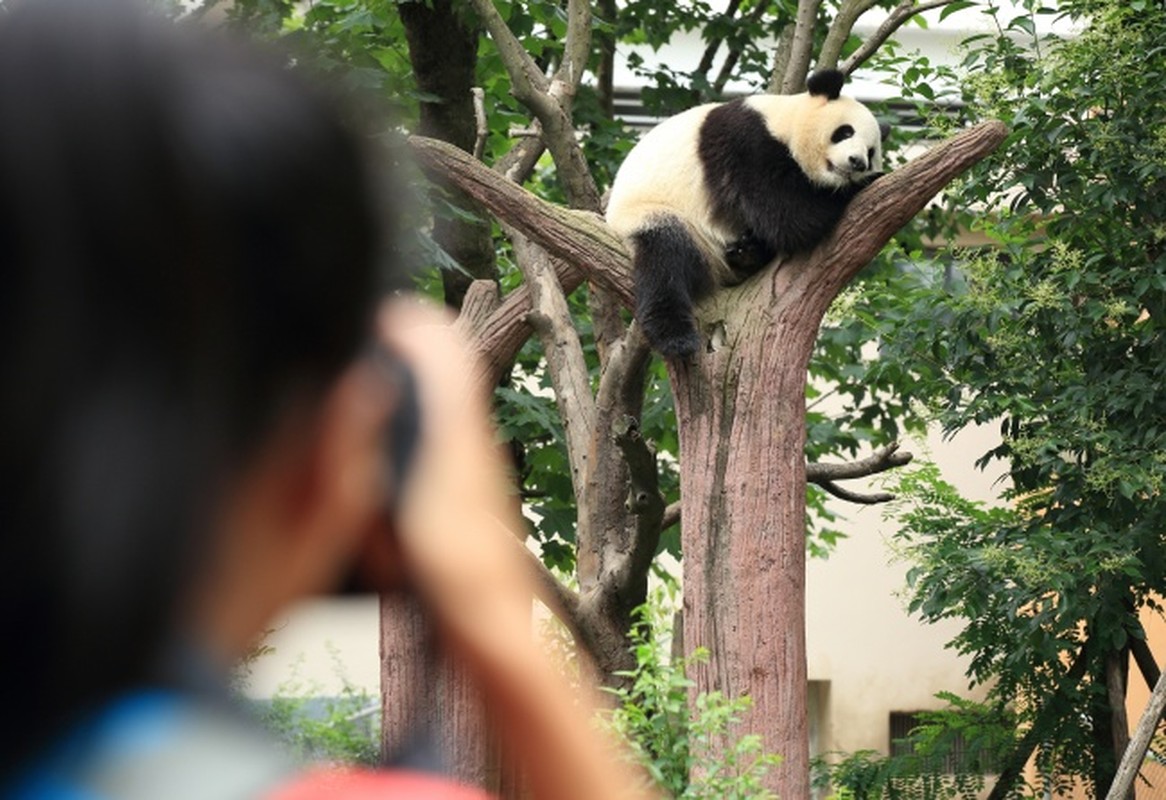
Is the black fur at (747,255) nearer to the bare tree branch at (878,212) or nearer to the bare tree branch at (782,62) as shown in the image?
the bare tree branch at (878,212)

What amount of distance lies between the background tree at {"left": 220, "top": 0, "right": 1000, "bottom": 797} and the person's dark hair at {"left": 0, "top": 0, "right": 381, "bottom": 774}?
2927mm

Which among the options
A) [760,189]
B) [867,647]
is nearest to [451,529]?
[760,189]

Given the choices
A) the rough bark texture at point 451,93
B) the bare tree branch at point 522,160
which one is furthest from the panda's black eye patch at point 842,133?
the rough bark texture at point 451,93

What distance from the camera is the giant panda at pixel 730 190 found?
5.23 meters

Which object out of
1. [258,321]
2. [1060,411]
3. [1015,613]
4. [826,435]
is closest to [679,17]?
[826,435]

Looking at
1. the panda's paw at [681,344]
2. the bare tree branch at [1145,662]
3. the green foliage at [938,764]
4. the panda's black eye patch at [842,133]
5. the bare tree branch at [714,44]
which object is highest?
the bare tree branch at [714,44]

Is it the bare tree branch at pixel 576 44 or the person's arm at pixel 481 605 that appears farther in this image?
the bare tree branch at pixel 576 44

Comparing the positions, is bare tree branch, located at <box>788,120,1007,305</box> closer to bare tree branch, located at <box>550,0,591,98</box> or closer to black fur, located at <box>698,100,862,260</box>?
black fur, located at <box>698,100,862,260</box>

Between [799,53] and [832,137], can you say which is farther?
[799,53]

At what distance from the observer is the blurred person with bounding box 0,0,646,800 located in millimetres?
598

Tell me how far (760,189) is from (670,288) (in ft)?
2.23

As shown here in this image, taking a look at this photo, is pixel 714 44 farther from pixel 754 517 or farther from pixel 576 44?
pixel 754 517

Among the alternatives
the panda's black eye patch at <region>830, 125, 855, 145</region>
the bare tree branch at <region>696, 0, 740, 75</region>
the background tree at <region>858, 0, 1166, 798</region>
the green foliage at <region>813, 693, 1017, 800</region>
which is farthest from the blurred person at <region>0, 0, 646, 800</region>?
the bare tree branch at <region>696, 0, 740, 75</region>

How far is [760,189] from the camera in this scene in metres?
5.66
